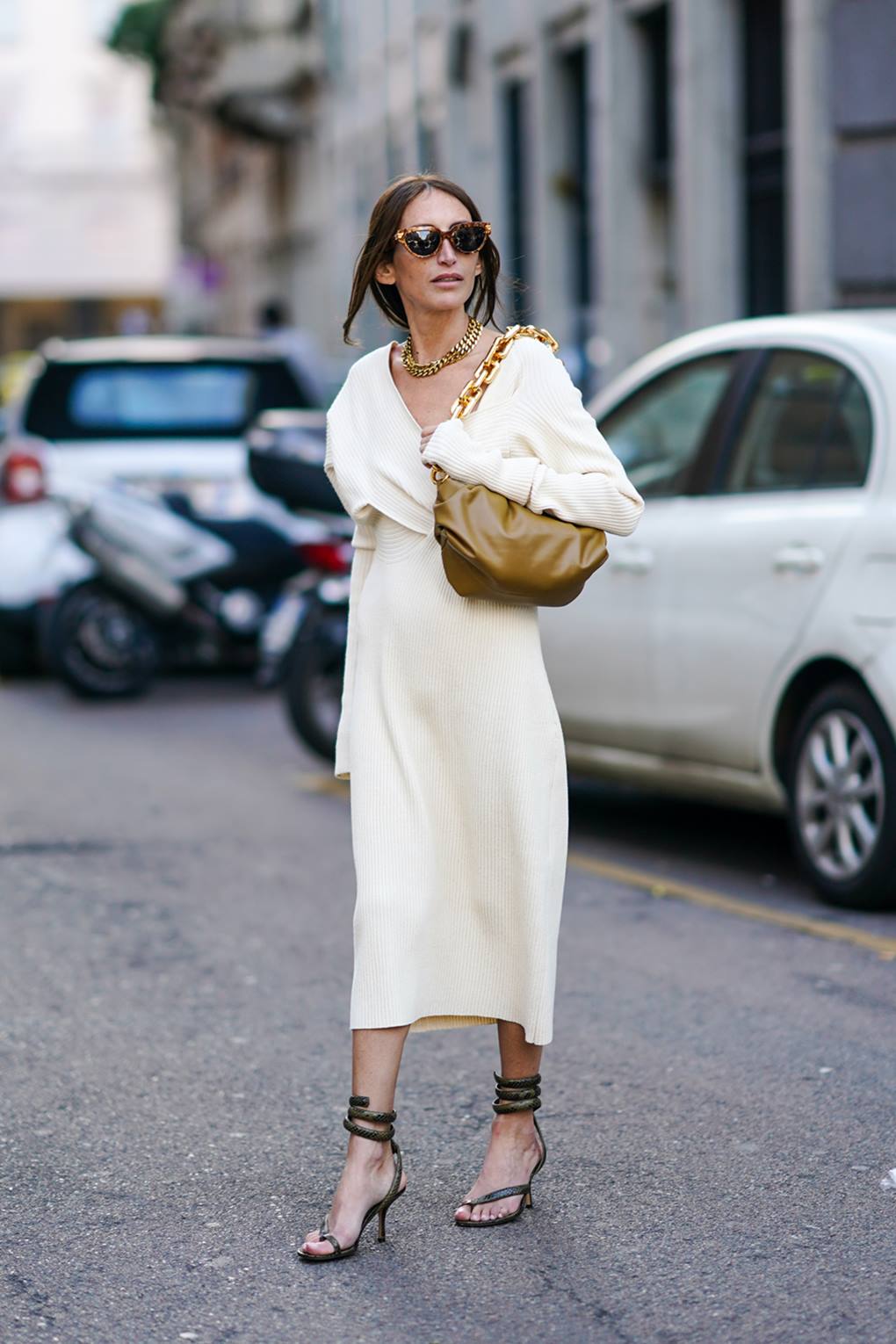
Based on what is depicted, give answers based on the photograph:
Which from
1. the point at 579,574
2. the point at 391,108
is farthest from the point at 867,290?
the point at 391,108

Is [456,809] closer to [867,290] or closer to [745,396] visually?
[745,396]

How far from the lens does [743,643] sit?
23.8 ft

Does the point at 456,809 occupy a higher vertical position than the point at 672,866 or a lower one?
higher

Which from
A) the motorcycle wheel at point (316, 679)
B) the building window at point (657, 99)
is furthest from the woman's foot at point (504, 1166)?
the building window at point (657, 99)

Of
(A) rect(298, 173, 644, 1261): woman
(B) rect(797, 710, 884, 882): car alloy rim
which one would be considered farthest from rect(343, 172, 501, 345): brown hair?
(B) rect(797, 710, 884, 882): car alloy rim

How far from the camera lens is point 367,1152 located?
4074mm

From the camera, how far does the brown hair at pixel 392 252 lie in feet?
13.7

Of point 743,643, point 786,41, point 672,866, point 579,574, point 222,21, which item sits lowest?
point 672,866

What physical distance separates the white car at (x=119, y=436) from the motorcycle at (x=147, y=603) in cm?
17

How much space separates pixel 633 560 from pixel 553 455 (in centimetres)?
367

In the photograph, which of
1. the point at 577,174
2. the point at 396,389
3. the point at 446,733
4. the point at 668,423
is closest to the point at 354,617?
the point at 446,733

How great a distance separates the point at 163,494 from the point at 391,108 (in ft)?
52.4

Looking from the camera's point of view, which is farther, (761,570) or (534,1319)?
(761,570)

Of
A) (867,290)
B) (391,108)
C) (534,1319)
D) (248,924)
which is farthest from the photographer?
(391,108)
